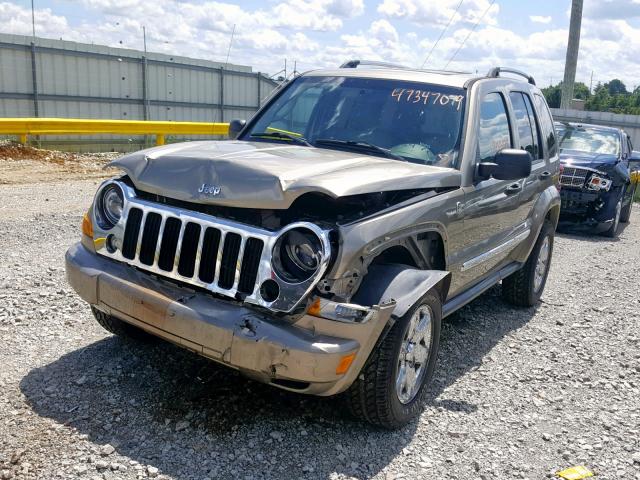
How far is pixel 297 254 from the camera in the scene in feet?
11.0

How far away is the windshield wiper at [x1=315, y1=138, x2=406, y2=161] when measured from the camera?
456cm

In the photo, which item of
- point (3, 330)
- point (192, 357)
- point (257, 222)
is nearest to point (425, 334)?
point (257, 222)

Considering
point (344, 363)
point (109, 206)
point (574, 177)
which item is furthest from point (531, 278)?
A: point (574, 177)

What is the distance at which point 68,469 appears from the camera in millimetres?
3166

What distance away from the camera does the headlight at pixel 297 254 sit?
10.8ft

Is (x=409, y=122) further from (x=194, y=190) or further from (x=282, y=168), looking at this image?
(x=194, y=190)

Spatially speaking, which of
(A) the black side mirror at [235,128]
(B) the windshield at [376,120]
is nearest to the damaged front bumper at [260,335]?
(B) the windshield at [376,120]

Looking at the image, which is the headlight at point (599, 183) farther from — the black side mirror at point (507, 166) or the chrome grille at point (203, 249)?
the chrome grille at point (203, 249)

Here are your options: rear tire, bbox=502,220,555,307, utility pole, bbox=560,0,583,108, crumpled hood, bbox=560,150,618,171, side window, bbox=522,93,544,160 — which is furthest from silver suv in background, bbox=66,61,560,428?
utility pole, bbox=560,0,583,108

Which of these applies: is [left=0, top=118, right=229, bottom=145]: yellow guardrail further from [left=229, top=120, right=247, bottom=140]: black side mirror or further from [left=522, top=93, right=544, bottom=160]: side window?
[left=522, top=93, right=544, bottom=160]: side window

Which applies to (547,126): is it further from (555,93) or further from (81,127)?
(555,93)

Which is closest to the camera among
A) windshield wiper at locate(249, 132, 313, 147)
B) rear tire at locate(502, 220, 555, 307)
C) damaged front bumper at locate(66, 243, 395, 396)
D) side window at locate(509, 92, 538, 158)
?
damaged front bumper at locate(66, 243, 395, 396)

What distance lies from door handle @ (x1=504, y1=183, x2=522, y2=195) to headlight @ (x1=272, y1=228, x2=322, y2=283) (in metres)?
2.47

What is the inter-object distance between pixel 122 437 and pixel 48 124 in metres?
11.8
